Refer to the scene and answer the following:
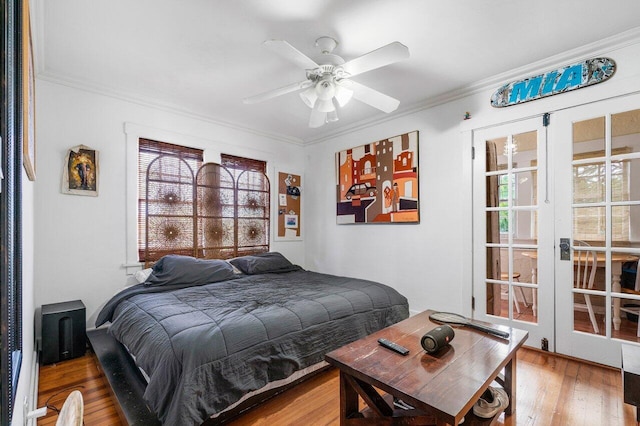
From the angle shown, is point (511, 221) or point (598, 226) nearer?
point (598, 226)

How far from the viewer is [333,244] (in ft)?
14.9

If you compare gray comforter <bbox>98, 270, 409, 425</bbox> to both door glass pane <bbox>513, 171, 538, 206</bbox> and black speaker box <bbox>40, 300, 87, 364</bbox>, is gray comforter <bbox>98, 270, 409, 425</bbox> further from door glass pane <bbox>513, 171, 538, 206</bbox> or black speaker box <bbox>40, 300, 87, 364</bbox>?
door glass pane <bbox>513, 171, 538, 206</bbox>

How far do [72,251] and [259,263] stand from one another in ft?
6.03

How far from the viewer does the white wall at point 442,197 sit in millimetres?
2537

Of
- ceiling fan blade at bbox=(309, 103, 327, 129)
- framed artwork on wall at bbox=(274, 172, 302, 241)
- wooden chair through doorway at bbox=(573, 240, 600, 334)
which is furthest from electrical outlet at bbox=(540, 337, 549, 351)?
framed artwork on wall at bbox=(274, 172, 302, 241)

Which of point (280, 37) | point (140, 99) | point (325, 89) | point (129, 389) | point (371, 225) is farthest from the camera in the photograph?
point (371, 225)

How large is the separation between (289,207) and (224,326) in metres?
3.05

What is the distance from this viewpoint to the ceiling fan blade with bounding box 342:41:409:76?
1.89 meters

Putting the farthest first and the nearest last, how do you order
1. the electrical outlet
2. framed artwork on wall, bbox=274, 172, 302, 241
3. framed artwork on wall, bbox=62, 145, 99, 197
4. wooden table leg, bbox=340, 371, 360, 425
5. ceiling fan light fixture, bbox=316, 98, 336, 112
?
framed artwork on wall, bbox=274, 172, 302, 241, framed artwork on wall, bbox=62, 145, 99, 197, the electrical outlet, ceiling fan light fixture, bbox=316, 98, 336, 112, wooden table leg, bbox=340, 371, 360, 425

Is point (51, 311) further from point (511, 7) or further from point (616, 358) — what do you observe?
point (616, 358)

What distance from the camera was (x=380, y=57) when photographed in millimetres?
2006

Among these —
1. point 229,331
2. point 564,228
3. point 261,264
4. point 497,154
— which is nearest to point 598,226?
point 564,228

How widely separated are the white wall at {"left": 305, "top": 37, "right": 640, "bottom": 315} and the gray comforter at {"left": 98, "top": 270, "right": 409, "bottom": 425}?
72cm

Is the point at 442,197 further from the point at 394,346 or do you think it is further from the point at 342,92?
the point at 394,346
